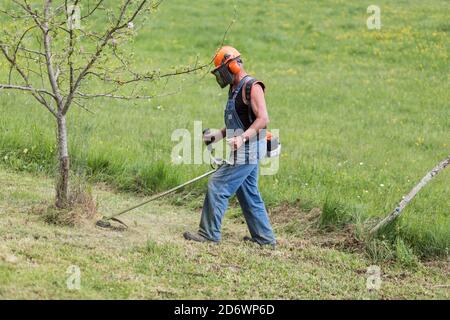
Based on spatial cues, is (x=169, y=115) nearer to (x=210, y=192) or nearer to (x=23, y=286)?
(x=210, y=192)

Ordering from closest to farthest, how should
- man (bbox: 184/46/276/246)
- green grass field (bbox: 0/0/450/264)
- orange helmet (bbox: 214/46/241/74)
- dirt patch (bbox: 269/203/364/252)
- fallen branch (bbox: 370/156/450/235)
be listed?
man (bbox: 184/46/276/246), orange helmet (bbox: 214/46/241/74), fallen branch (bbox: 370/156/450/235), dirt patch (bbox: 269/203/364/252), green grass field (bbox: 0/0/450/264)

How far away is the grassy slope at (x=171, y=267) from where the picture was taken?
19.5 ft

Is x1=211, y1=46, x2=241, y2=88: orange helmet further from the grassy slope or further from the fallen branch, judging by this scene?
the fallen branch

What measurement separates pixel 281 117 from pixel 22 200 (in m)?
6.85

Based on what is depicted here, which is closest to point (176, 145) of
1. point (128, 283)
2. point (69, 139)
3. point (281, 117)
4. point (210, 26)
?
point (69, 139)

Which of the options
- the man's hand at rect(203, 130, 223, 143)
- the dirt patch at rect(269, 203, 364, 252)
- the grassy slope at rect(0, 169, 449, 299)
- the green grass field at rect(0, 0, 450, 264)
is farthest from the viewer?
the green grass field at rect(0, 0, 450, 264)

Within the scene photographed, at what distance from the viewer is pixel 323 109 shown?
49.3 feet

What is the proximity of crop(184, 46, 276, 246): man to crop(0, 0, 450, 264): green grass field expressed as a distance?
92 centimetres

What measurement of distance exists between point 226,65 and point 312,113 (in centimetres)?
766

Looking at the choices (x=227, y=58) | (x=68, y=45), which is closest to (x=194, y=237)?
→ (x=227, y=58)

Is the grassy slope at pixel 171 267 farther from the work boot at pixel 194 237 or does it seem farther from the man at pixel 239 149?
the man at pixel 239 149

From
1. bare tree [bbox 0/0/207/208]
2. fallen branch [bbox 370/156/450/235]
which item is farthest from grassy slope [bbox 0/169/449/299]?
bare tree [bbox 0/0/207/208]

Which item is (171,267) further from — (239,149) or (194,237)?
(239,149)

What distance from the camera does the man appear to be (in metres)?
7.04
